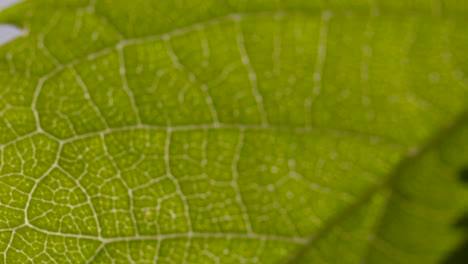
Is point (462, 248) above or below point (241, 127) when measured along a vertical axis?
below

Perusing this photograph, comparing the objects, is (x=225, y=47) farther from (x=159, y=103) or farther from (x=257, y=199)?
(x=257, y=199)

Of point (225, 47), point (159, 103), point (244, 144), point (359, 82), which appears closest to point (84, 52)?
point (159, 103)

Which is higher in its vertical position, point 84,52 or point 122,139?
point 84,52

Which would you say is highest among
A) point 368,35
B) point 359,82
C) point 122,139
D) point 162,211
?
point 368,35

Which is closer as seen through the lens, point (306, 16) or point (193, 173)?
point (306, 16)
